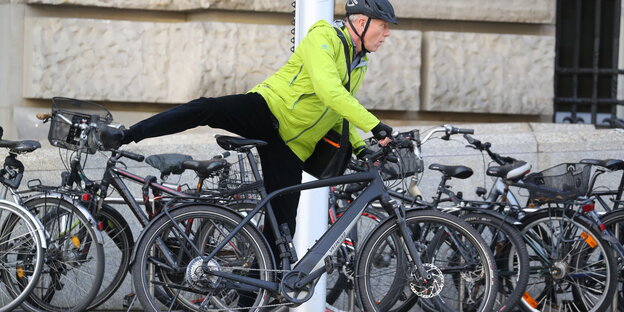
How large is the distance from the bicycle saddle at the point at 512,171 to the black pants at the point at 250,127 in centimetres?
125

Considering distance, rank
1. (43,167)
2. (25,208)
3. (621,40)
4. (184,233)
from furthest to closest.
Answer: (621,40) → (43,167) → (25,208) → (184,233)

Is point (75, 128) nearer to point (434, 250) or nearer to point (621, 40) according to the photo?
point (434, 250)

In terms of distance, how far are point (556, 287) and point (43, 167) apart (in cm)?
290

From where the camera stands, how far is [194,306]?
16.4ft

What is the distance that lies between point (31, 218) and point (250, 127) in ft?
4.15

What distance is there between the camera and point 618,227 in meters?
6.02

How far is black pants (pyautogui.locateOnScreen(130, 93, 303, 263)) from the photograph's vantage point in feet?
15.7

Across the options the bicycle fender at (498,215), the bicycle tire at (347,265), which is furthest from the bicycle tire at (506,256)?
the bicycle tire at (347,265)

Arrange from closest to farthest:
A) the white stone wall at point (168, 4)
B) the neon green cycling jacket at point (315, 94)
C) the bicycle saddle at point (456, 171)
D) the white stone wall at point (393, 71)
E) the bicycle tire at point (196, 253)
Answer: the neon green cycling jacket at point (315, 94), the bicycle tire at point (196, 253), the bicycle saddle at point (456, 171), the white stone wall at point (168, 4), the white stone wall at point (393, 71)

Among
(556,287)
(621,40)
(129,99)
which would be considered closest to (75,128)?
(129,99)

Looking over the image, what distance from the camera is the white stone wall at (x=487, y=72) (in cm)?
737

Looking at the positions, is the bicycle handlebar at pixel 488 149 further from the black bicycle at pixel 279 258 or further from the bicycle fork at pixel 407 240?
the bicycle fork at pixel 407 240

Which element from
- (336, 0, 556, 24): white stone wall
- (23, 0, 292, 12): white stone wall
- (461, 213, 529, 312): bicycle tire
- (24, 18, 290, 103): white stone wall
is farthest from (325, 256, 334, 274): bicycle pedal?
(336, 0, 556, 24): white stone wall

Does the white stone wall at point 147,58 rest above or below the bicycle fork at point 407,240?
above
